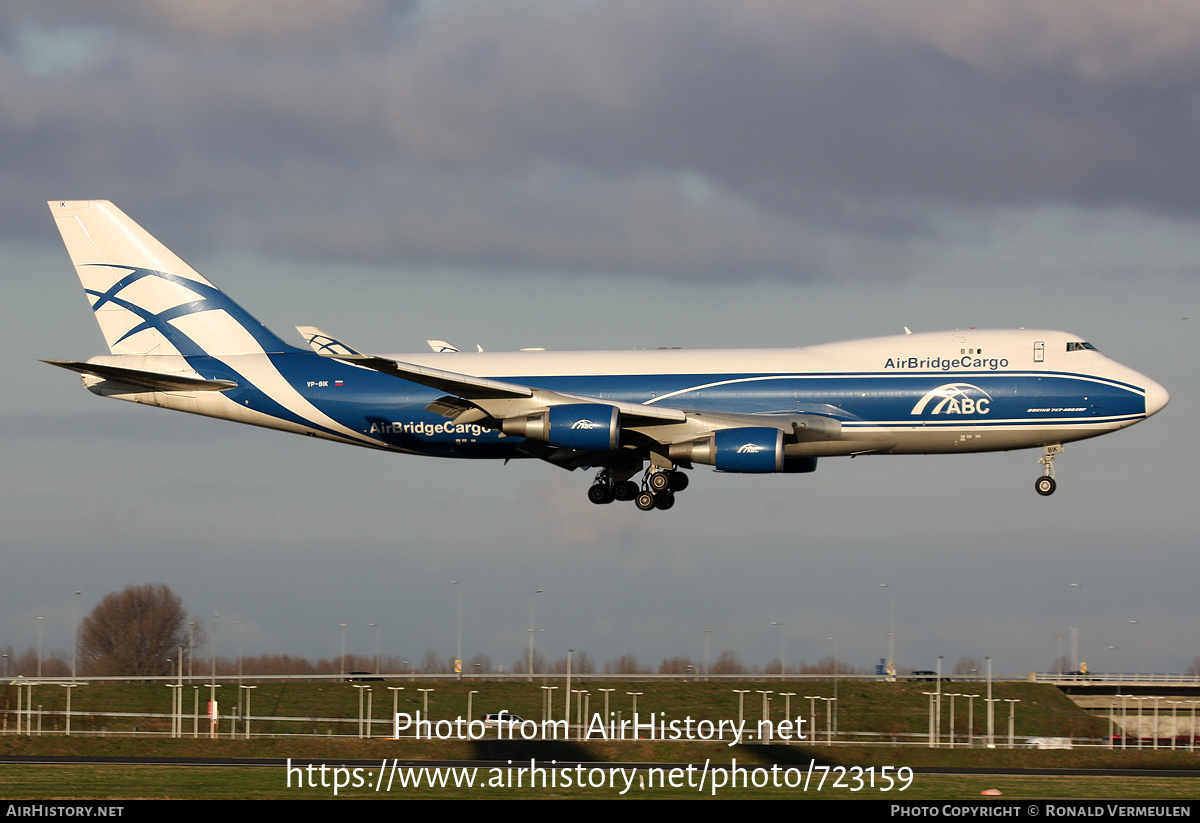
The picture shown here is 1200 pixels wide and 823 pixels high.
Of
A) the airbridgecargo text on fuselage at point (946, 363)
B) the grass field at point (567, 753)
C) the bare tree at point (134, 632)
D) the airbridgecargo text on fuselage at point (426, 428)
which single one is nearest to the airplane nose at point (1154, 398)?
the airbridgecargo text on fuselage at point (946, 363)

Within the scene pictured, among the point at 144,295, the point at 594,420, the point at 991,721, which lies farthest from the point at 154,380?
the point at 991,721

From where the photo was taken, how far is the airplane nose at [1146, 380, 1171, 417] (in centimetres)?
5241

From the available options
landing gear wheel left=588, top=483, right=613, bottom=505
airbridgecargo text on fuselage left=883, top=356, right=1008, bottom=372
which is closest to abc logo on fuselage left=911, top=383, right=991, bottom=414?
airbridgecargo text on fuselage left=883, top=356, right=1008, bottom=372

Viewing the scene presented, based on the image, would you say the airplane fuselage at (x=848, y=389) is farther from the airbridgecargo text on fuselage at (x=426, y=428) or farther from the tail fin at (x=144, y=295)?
the tail fin at (x=144, y=295)

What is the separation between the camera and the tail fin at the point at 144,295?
2350 inches

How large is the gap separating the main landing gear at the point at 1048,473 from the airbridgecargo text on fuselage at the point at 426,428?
21.8 m

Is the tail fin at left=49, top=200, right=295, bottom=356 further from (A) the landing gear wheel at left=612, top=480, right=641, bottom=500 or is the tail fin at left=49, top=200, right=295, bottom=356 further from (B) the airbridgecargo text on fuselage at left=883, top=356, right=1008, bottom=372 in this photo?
(B) the airbridgecargo text on fuselage at left=883, top=356, right=1008, bottom=372

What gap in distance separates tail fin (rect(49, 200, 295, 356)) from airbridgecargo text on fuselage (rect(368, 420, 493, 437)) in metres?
6.31

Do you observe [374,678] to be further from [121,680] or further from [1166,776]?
[1166,776]

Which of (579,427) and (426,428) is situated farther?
(426,428)

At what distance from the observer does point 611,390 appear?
5491cm

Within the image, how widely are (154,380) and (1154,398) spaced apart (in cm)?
3967

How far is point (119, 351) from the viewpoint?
59750mm

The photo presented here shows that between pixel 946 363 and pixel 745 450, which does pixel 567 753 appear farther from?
pixel 946 363
